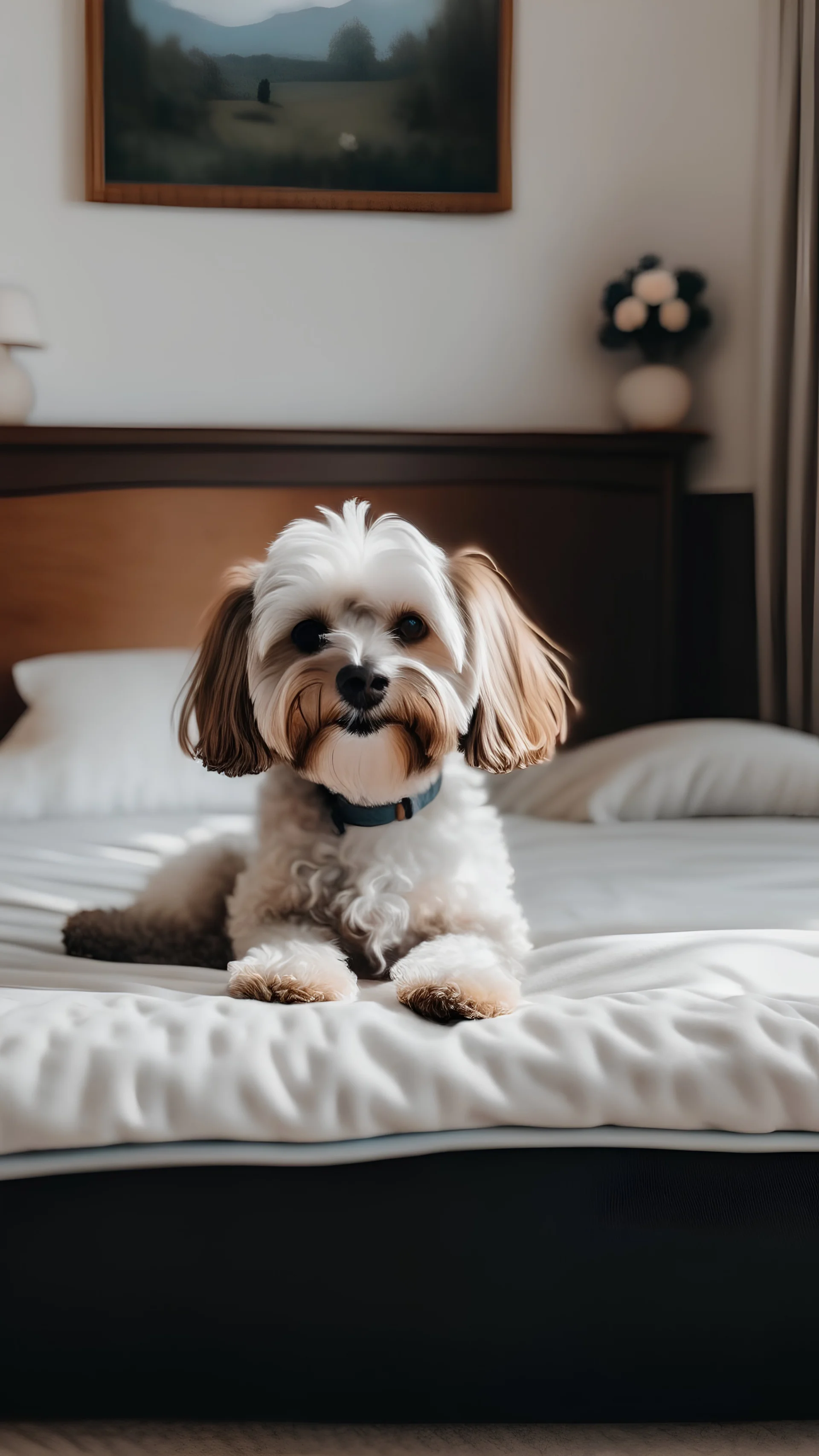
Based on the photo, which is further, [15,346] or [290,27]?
[290,27]

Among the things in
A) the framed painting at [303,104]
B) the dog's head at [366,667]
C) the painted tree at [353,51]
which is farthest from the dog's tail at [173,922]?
the painted tree at [353,51]

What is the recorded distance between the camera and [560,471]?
3.42 metres

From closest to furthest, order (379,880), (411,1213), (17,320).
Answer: (411,1213) → (379,880) → (17,320)

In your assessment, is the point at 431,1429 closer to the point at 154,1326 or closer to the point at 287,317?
the point at 154,1326

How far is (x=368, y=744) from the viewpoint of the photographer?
129cm

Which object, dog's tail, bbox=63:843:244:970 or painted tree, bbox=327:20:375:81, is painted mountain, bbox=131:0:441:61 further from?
dog's tail, bbox=63:843:244:970

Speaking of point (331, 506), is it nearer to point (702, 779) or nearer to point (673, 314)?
point (673, 314)

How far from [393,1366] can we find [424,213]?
3322mm

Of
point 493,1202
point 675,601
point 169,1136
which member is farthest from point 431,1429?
point 675,601

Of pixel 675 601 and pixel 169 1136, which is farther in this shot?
pixel 675 601

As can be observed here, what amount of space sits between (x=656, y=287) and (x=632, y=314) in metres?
0.11

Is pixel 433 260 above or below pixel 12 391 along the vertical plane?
above

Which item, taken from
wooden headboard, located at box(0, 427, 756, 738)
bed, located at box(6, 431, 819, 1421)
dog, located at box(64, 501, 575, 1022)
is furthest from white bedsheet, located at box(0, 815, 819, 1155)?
wooden headboard, located at box(0, 427, 756, 738)

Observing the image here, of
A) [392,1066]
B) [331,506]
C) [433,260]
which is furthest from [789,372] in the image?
[392,1066]
